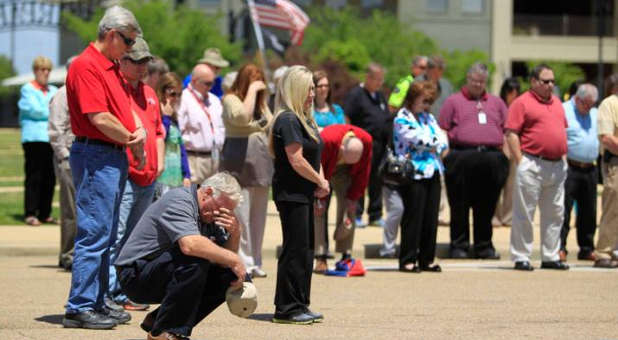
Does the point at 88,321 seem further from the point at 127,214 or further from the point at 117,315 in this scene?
the point at 127,214

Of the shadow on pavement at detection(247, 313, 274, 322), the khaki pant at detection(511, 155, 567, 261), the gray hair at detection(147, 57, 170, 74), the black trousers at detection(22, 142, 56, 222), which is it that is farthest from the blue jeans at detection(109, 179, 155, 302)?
the black trousers at detection(22, 142, 56, 222)

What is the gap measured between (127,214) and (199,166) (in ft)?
8.96

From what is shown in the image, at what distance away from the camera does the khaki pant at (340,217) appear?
1243 centimetres

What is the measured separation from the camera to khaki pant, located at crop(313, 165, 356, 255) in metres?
12.4

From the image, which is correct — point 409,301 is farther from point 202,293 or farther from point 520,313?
point 202,293

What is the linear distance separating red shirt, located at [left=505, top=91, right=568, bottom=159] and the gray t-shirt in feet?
19.7

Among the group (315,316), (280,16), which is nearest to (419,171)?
(315,316)

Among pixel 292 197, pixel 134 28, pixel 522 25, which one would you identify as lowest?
pixel 292 197

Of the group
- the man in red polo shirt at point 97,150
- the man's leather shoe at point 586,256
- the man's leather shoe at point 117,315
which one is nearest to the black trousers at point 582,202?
the man's leather shoe at point 586,256

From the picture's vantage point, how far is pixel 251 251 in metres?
12.0

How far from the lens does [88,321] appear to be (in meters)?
8.61

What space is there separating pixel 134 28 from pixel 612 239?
6.78m

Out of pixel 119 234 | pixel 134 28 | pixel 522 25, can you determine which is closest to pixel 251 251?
pixel 119 234

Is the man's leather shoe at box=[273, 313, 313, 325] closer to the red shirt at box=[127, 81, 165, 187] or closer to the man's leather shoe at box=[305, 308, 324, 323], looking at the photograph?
A: the man's leather shoe at box=[305, 308, 324, 323]
